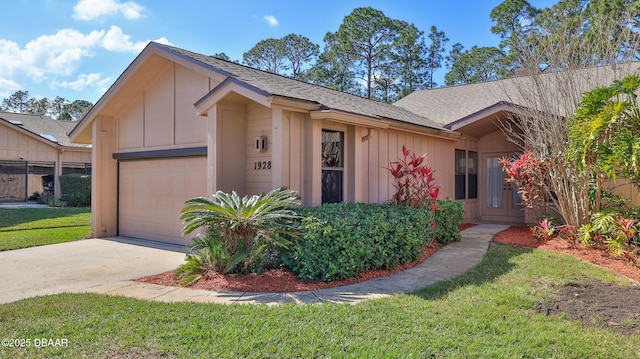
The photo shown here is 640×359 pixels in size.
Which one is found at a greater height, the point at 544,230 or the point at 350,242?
the point at 350,242

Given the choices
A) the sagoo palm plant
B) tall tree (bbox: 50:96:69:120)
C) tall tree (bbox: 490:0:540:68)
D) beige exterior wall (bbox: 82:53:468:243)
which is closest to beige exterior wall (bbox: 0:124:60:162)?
beige exterior wall (bbox: 82:53:468:243)

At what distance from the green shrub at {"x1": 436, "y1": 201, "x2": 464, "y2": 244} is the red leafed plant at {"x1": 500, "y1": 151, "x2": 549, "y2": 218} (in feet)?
4.87

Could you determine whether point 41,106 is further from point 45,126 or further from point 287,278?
point 287,278

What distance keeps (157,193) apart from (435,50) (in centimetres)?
2979

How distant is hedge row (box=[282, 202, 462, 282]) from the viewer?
18.1 ft

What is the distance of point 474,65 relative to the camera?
30562 millimetres

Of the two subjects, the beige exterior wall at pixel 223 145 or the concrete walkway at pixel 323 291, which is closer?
the concrete walkway at pixel 323 291

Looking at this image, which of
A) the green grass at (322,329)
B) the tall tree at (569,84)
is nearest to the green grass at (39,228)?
the green grass at (322,329)

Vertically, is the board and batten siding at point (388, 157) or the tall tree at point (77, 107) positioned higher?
the tall tree at point (77, 107)

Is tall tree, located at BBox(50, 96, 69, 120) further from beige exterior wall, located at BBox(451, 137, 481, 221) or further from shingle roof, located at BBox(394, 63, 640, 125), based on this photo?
beige exterior wall, located at BBox(451, 137, 481, 221)

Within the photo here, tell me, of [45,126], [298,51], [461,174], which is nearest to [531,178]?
[461,174]

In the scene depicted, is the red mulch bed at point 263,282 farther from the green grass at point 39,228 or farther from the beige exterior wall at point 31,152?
the beige exterior wall at point 31,152

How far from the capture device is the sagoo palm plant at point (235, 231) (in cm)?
565

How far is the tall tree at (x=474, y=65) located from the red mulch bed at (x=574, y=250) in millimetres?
18740
